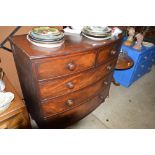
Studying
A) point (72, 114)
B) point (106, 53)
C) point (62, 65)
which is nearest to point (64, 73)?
point (62, 65)

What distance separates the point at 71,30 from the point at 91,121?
1.14 metres

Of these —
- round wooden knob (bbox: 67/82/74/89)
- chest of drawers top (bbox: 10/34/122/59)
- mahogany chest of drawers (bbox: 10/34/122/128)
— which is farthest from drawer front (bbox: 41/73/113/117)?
chest of drawers top (bbox: 10/34/122/59)

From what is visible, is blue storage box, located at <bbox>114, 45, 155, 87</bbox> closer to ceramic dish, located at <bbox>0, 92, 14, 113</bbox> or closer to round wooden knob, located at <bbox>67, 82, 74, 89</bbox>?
round wooden knob, located at <bbox>67, 82, 74, 89</bbox>

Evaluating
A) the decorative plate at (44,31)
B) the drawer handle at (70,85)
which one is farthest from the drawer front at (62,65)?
the decorative plate at (44,31)

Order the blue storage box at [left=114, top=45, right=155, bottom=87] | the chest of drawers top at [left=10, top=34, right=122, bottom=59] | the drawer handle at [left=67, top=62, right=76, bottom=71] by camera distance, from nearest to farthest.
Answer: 1. the chest of drawers top at [left=10, top=34, right=122, bottom=59]
2. the drawer handle at [left=67, top=62, right=76, bottom=71]
3. the blue storage box at [left=114, top=45, right=155, bottom=87]

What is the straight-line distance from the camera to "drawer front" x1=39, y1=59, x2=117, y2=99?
1.21 metres

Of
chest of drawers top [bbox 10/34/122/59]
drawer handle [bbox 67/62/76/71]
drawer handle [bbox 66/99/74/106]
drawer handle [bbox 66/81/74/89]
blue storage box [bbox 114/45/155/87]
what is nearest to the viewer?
chest of drawers top [bbox 10/34/122/59]

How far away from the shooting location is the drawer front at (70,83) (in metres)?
1.21

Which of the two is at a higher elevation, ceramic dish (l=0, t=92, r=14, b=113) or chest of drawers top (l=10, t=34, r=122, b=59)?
chest of drawers top (l=10, t=34, r=122, b=59)

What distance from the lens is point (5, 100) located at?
1172 millimetres

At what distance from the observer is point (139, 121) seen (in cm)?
198

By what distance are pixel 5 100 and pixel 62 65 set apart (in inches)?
20.3
